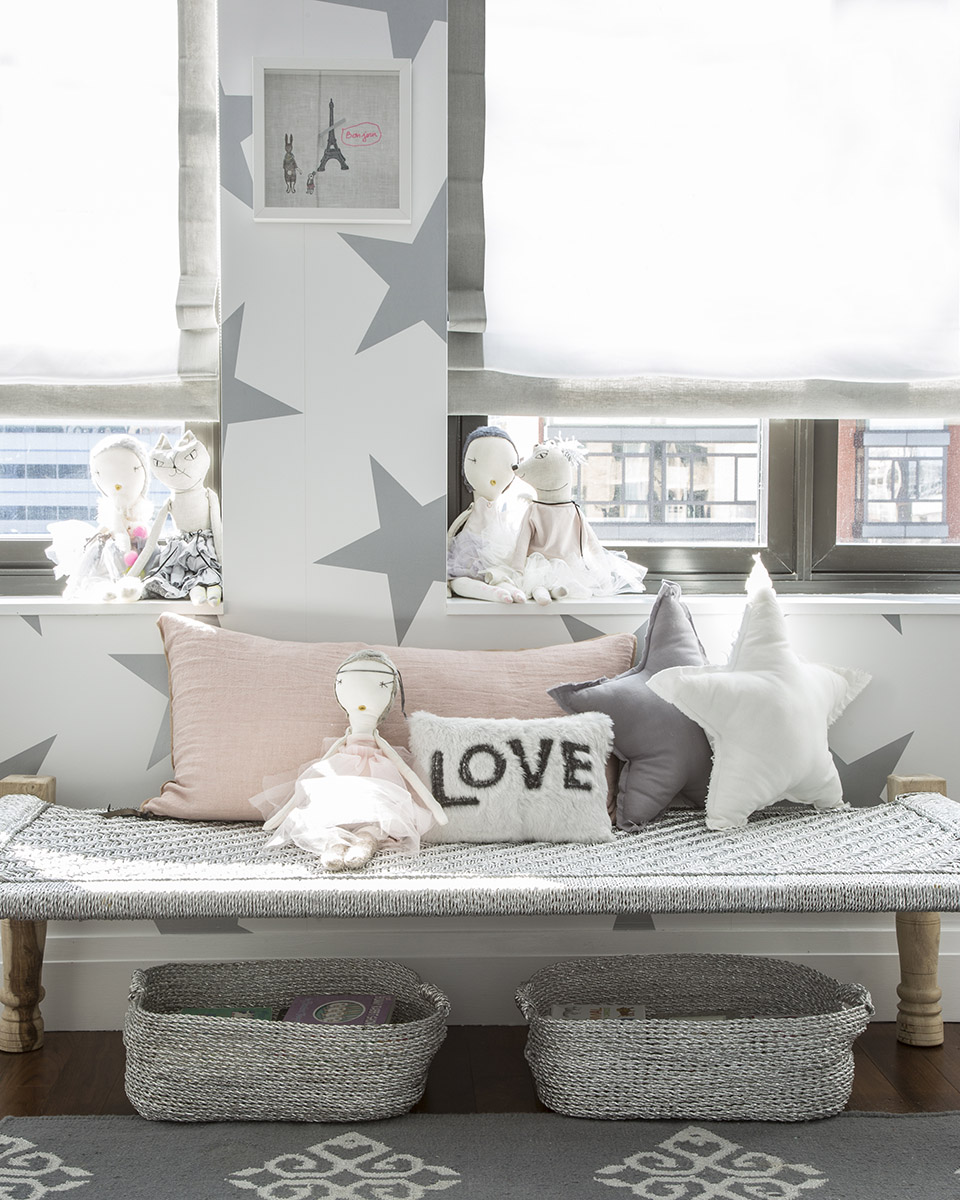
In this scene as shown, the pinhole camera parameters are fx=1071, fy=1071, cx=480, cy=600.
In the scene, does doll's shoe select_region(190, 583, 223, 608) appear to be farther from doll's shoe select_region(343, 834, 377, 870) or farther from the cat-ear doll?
doll's shoe select_region(343, 834, 377, 870)

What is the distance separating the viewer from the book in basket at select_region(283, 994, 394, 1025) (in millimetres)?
1749

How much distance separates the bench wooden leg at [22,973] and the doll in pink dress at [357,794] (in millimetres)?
445

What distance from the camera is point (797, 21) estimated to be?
7.28ft

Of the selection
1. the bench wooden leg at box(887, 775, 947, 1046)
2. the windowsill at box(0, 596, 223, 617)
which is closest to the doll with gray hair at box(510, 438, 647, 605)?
the windowsill at box(0, 596, 223, 617)

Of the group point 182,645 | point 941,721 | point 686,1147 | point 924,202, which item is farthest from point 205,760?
point 924,202

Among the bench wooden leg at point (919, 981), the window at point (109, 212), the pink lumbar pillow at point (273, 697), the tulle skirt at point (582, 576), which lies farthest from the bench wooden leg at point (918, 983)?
the window at point (109, 212)

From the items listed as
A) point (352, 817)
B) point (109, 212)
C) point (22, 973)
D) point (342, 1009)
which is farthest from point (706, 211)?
point (22, 973)

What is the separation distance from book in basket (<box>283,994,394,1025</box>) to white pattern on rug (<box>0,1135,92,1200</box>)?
14.6 inches

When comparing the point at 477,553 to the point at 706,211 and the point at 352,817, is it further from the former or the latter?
the point at 706,211

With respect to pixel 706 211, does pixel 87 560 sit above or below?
below

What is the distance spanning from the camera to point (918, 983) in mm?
1969

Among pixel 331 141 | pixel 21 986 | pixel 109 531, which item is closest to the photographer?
pixel 21 986

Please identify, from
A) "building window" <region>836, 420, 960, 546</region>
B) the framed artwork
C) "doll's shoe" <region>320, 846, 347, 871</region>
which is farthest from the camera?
"building window" <region>836, 420, 960, 546</region>

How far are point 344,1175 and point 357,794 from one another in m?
0.54
